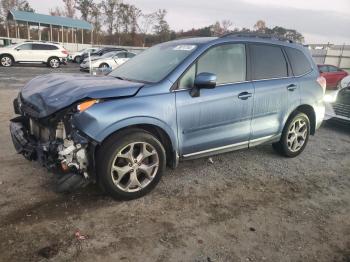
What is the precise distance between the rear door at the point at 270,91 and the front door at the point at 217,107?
0.58ft

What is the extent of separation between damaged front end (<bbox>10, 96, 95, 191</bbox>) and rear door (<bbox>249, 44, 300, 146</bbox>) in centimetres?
234

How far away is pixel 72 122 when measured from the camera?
11.0 ft

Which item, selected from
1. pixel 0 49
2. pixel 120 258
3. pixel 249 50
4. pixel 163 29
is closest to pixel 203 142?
pixel 249 50

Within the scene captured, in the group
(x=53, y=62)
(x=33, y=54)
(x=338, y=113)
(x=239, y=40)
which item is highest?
(x=239, y=40)

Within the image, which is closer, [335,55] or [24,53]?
[24,53]

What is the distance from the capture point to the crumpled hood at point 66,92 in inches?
133

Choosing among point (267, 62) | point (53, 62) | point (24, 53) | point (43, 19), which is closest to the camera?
point (267, 62)

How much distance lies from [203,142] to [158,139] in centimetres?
60

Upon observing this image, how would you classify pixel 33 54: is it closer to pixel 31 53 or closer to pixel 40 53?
pixel 31 53

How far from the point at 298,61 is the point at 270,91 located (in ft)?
3.20

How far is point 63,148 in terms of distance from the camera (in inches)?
133

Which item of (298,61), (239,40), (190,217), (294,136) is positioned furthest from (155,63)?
(294,136)

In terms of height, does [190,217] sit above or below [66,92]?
below

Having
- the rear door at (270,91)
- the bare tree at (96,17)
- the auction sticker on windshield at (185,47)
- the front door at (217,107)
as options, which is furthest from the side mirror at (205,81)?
the bare tree at (96,17)
